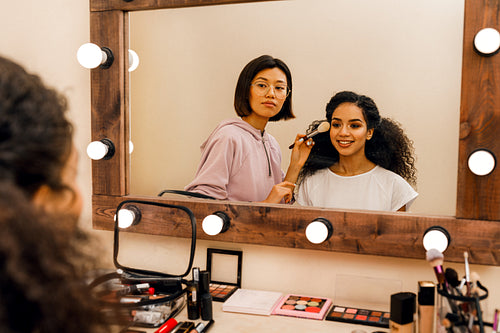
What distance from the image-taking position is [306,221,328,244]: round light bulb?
90 centimetres

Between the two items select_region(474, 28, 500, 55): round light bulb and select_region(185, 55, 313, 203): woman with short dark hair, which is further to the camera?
select_region(185, 55, 313, 203): woman with short dark hair

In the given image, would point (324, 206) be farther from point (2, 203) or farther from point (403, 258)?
point (2, 203)

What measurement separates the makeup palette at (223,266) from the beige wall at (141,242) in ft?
0.06

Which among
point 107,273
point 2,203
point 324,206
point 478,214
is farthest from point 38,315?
point 478,214

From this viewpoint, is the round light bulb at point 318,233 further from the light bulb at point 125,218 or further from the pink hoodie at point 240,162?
the light bulb at point 125,218

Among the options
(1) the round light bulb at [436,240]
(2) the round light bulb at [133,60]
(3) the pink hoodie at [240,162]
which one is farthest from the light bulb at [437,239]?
(2) the round light bulb at [133,60]

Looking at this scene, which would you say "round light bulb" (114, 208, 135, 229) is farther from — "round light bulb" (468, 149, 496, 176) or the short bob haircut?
"round light bulb" (468, 149, 496, 176)

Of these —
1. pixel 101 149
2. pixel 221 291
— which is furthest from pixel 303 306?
pixel 101 149

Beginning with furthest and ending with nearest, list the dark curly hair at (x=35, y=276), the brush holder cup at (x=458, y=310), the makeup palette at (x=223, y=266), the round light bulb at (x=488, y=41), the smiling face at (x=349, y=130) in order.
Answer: the makeup palette at (x=223, y=266)
the smiling face at (x=349, y=130)
the round light bulb at (x=488, y=41)
the brush holder cup at (x=458, y=310)
the dark curly hair at (x=35, y=276)

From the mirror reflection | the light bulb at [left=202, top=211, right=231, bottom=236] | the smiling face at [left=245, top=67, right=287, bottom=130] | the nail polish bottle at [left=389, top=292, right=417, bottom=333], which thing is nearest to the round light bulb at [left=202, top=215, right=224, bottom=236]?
the light bulb at [left=202, top=211, right=231, bottom=236]

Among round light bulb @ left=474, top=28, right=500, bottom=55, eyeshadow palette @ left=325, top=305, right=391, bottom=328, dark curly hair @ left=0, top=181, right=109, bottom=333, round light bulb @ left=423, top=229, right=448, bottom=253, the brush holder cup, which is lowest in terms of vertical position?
eyeshadow palette @ left=325, top=305, right=391, bottom=328

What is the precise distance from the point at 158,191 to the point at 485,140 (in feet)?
2.37

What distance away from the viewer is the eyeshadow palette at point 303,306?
2.86 feet

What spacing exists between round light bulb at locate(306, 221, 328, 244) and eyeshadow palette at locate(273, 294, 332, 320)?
13 cm
